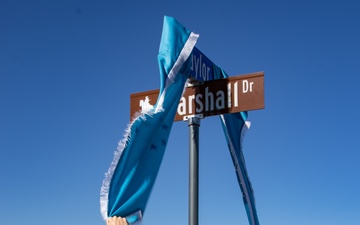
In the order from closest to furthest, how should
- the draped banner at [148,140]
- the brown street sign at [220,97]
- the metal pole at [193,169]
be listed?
the draped banner at [148,140]
the metal pole at [193,169]
the brown street sign at [220,97]

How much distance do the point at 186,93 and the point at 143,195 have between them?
1.10 m

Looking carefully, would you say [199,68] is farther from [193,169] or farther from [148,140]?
[148,140]

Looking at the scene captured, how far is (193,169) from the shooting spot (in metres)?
3.96

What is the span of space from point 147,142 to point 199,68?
36.2 inches

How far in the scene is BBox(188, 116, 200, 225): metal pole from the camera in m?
3.86

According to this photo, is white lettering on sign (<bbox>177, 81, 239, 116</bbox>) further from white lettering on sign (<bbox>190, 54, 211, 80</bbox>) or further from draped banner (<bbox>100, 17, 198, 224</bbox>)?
draped banner (<bbox>100, 17, 198, 224</bbox>)

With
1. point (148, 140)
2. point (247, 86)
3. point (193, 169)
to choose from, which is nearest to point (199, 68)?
point (247, 86)

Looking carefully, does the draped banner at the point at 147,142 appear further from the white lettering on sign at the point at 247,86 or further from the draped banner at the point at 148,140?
the white lettering on sign at the point at 247,86

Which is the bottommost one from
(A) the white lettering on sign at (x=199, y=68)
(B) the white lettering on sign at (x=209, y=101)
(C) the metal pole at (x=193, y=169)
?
(C) the metal pole at (x=193, y=169)

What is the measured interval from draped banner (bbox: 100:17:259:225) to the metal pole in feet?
1.02

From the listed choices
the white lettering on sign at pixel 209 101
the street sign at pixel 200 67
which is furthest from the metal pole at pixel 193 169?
the street sign at pixel 200 67

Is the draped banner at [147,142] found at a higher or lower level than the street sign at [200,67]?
lower

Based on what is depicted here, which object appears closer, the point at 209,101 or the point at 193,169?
the point at 193,169

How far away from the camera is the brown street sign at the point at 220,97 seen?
13.2 ft
